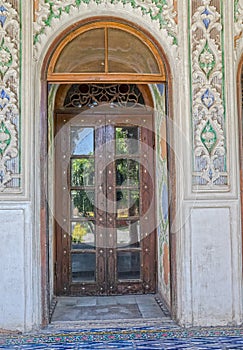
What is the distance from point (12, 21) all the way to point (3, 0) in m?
0.19

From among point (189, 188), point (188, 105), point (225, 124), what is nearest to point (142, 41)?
point (188, 105)

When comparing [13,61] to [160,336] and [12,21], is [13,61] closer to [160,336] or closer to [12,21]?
[12,21]

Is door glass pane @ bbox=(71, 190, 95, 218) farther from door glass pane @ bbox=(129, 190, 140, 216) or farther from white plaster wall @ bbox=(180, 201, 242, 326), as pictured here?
white plaster wall @ bbox=(180, 201, 242, 326)

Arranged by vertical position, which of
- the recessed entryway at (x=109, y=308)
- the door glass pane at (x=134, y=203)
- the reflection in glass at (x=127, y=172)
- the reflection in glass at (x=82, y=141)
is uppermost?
the reflection in glass at (x=82, y=141)

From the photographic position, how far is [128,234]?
4910 millimetres

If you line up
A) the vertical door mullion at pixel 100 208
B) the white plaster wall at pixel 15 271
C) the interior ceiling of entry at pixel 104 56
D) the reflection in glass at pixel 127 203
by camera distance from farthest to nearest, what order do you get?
the reflection in glass at pixel 127 203
the vertical door mullion at pixel 100 208
the interior ceiling of entry at pixel 104 56
the white plaster wall at pixel 15 271

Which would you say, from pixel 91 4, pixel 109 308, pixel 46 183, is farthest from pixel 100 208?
pixel 91 4

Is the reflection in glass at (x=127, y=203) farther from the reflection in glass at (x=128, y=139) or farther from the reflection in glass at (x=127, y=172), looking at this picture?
the reflection in glass at (x=128, y=139)

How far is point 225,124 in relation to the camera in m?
3.72

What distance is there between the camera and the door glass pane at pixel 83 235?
4879mm

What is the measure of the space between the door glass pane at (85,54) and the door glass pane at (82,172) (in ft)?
4.64

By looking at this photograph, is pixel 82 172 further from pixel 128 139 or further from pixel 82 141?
pixel 128 139

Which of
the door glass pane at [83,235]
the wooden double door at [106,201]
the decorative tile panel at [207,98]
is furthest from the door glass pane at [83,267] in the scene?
the decorative tile panel at [207,98]

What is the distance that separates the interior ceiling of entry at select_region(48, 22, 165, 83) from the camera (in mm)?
3730
